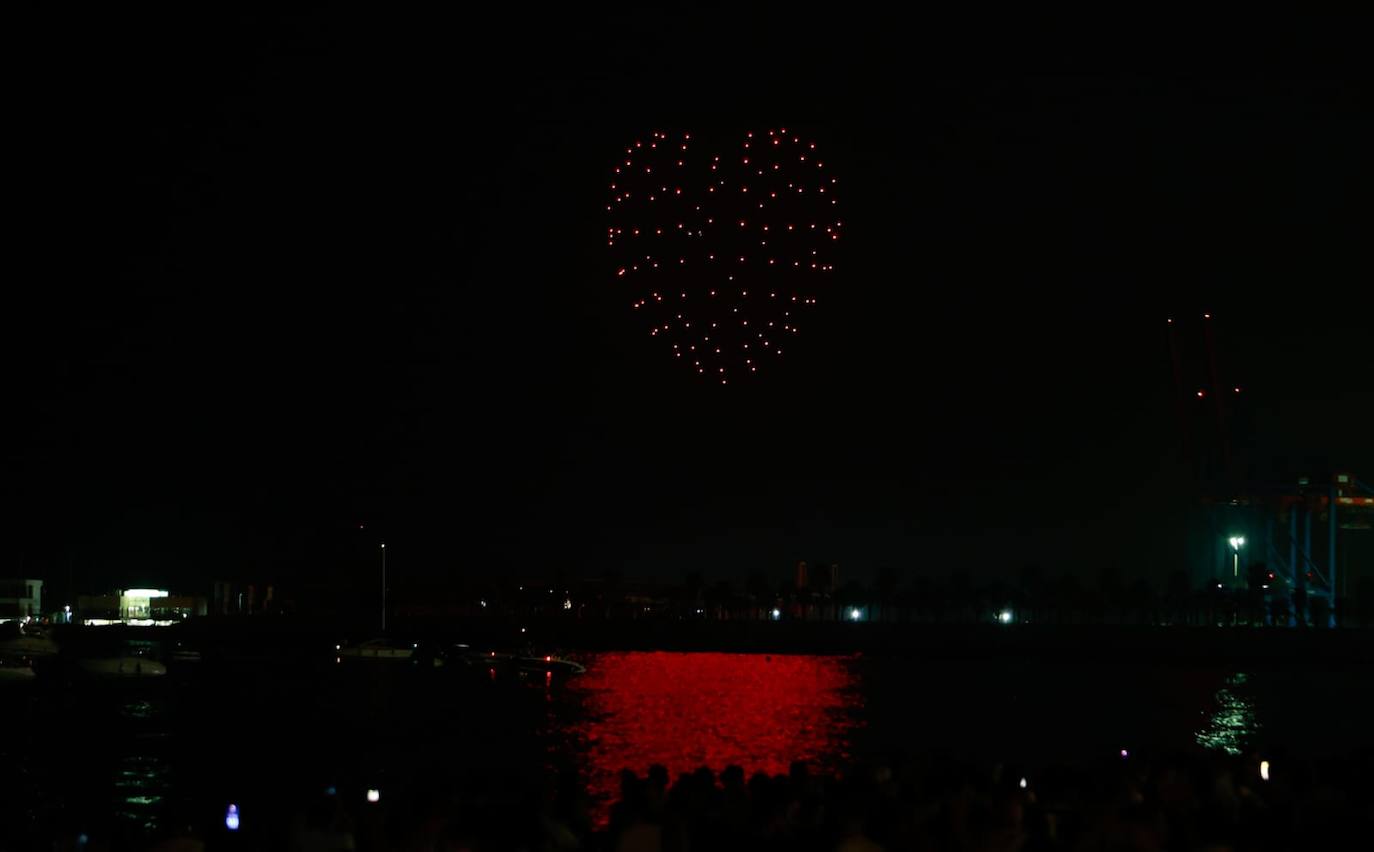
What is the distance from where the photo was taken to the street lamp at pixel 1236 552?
134m

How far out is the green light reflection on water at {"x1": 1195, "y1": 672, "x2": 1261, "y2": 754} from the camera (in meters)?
55.3

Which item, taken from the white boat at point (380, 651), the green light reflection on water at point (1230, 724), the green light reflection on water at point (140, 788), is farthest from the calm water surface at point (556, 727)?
the white boat at point (380, 651)

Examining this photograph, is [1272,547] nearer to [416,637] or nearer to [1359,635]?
[1359,635]

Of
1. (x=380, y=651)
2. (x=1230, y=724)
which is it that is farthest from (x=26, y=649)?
(x=1230, y=724)

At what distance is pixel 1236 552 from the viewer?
452 feet

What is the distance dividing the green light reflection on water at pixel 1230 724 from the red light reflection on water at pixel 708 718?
38.7ft

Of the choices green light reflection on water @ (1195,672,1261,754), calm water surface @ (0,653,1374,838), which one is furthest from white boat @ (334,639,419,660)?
green light reflection on water @ (1195,672,1261,754)

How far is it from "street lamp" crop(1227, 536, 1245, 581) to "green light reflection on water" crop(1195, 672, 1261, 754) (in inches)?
1774

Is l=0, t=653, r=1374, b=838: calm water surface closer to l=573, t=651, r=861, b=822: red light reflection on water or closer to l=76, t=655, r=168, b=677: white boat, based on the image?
l=573, t=651, r=861, b=822: red light reflection on water

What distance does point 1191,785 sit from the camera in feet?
45.2

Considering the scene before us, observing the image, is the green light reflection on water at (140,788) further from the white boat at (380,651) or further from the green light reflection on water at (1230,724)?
the white boat at (380,651)

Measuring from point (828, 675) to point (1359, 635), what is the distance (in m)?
43.2

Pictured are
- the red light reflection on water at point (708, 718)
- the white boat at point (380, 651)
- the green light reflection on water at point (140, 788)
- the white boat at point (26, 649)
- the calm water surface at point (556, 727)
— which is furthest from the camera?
the white boat at point (380, 651)

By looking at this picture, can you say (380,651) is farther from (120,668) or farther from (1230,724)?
(1230,724)
